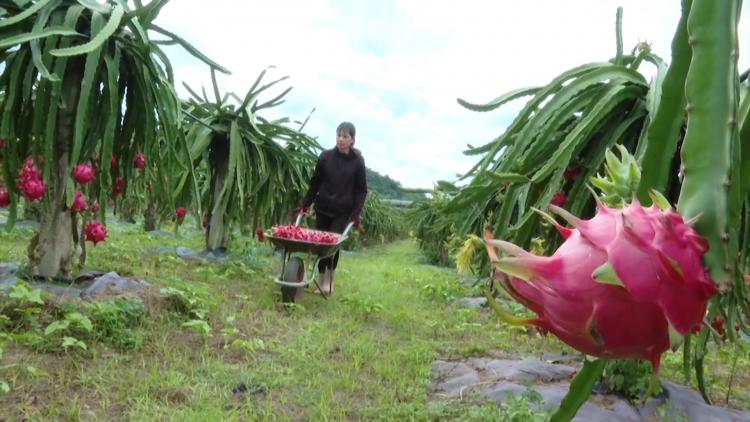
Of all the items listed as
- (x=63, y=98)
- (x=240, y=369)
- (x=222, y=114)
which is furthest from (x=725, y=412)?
(x=222, y=114)

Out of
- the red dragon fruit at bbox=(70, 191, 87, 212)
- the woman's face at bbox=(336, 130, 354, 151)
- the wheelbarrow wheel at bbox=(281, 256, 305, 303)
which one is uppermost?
the woman's face at bbox=(336, 130, 354, 151)

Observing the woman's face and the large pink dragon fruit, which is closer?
the large pink dragon fruit

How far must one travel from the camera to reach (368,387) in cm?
247

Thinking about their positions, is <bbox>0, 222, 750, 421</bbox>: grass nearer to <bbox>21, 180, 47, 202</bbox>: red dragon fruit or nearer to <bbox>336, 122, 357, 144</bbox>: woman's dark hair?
<bbox>21, 180, 47, 202</bbox>: red dragon fruit

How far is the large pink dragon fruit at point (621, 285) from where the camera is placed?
0.35m

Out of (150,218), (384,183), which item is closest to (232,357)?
(150,218)

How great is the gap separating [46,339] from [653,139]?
2.41 metres

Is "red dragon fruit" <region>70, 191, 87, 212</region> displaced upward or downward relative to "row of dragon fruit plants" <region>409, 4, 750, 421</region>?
downward

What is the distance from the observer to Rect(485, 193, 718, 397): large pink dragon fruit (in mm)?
346

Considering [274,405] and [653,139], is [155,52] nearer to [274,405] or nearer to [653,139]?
[274,405]

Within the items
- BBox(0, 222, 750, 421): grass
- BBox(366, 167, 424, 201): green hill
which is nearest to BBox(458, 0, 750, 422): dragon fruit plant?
BBox(0, 222, 750, 421): grass

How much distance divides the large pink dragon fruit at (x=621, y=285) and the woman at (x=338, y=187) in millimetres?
4161

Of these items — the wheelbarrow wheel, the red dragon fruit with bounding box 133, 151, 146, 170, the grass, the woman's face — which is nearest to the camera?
the grass

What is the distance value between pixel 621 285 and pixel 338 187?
429cm
